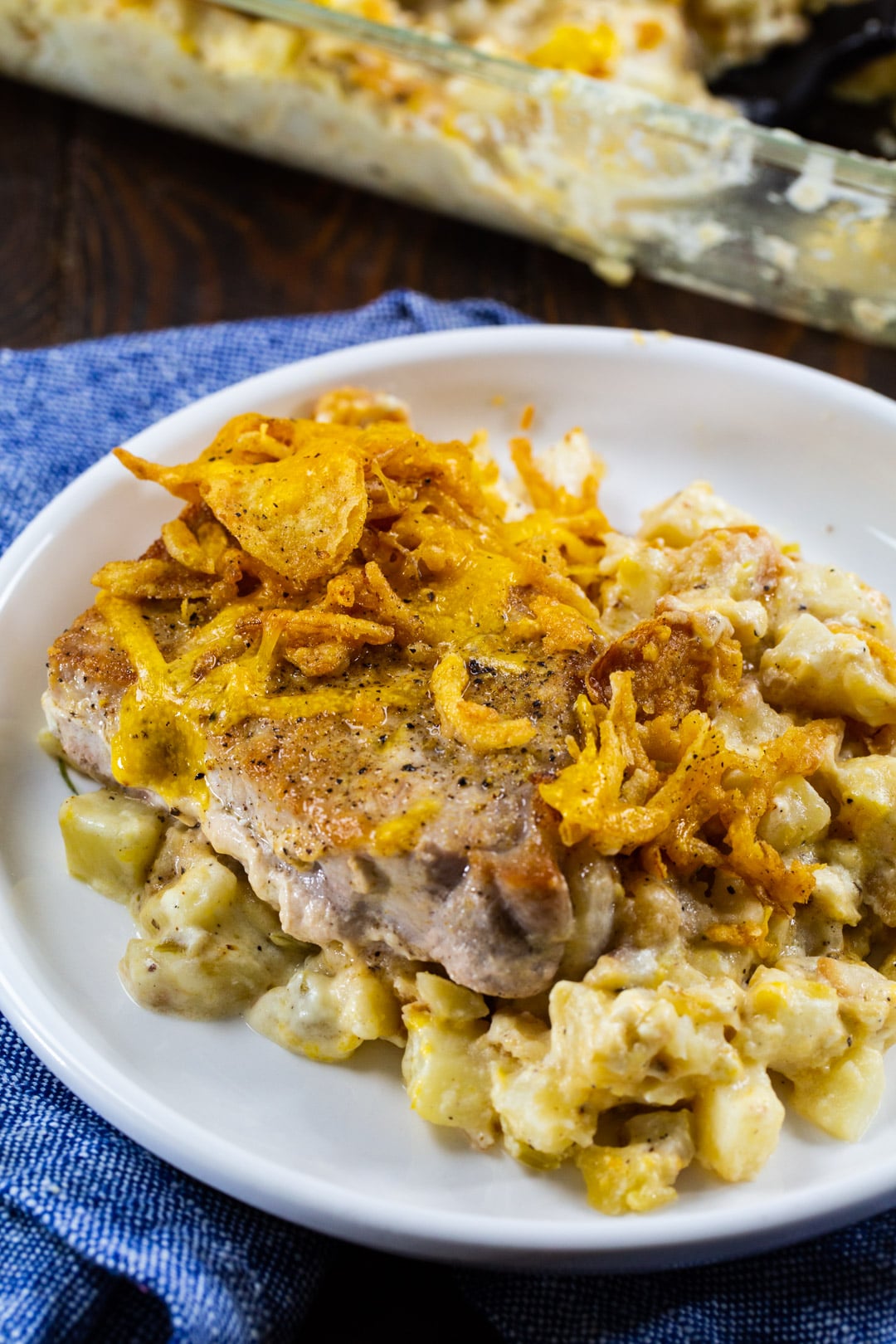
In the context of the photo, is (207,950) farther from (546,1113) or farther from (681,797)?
(681,797)

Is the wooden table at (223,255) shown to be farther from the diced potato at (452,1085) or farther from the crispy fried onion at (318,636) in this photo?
the diced potato at (452,1085)

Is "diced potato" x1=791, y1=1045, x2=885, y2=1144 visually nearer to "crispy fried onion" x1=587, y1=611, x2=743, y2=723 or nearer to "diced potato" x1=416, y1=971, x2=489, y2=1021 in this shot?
"diced potato" x1=416, y1=971, x2=489, y2=1021

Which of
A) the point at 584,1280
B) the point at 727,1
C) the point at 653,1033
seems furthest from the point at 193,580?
the point at 727,1

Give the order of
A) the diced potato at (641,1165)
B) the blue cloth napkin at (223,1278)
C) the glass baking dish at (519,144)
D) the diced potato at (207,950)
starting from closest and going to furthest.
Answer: the diced potato at (641,1165) < the blue cloth napkin at (223,1278) < the diced potato at (207,950) < the glass baking dish at (519,144)

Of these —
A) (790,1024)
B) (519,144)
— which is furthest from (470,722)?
(519,144)

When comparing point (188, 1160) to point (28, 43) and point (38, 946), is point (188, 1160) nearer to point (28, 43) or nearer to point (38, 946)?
point (38, 946)

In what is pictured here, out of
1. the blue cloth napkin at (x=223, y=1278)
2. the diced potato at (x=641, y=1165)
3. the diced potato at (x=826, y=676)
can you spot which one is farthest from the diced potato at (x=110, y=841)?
the diced potato at (x=826, y=676)
